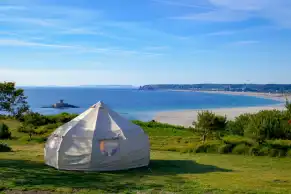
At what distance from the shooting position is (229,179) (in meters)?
14.4

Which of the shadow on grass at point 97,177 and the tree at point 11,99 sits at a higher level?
the tree at point 11,99

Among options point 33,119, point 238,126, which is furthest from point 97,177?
point 238,126

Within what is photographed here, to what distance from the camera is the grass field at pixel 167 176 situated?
39.8ft

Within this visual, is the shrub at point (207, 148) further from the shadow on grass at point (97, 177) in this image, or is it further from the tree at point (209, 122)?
the shadow on grass at point (97, 177)

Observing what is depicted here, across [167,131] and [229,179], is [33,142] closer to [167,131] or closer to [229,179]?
[167,131]

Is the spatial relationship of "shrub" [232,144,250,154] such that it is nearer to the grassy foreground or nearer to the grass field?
the grass field

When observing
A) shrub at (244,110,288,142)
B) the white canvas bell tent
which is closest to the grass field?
the white canvas bell tent

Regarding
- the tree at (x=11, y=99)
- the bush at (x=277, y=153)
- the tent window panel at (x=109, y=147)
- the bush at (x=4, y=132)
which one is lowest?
the bush at (x=277, y=153)

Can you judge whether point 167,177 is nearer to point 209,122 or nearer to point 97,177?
point 97,177

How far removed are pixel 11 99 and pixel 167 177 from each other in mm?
8946

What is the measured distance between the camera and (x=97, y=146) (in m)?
16.7

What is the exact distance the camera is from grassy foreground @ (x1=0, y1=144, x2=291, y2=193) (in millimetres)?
12188

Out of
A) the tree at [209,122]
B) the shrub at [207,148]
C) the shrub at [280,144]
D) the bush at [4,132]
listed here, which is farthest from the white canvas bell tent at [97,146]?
the bush at [4,132]

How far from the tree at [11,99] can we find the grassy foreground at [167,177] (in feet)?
7.94
